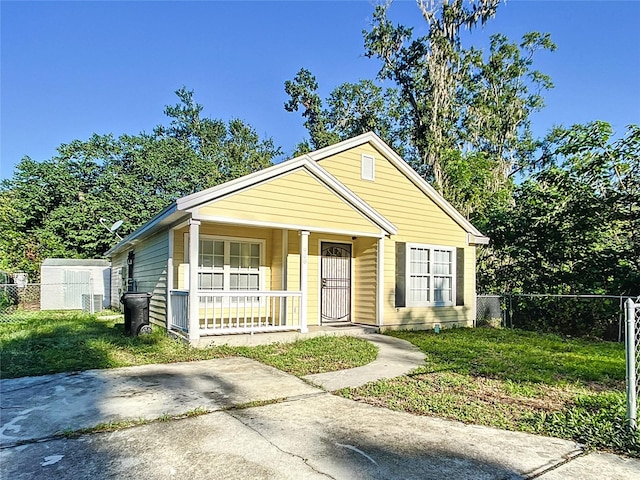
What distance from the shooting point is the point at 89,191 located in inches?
1036

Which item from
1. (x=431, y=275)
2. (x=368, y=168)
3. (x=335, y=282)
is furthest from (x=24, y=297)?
(x=431, y=275)

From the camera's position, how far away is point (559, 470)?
2.99 meters

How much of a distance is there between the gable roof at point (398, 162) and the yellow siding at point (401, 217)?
0.32 feet

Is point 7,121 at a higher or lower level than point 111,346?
higher

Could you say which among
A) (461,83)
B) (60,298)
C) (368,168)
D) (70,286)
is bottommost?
(60,298)

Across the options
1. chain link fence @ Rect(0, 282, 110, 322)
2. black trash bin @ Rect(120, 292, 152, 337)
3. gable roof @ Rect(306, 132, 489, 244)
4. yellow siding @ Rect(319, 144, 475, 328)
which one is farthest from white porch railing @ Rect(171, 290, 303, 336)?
chain link fence @ Rect(0, 282, 110, 322)

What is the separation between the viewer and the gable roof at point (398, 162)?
1052cm

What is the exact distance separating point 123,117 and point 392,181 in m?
24.4

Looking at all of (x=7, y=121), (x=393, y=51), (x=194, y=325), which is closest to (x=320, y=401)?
(x=194, y=325)

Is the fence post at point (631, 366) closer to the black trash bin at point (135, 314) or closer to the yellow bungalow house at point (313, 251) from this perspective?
the yellow bungalow house at point (313, 251)

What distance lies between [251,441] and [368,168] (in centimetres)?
857

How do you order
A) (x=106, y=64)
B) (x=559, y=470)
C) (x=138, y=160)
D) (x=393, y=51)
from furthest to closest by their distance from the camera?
(x=138, y=160) < (x=393, y=51) < (x=106, y=64) < (x=559, y=470)

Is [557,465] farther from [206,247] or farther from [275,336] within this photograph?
[206,247]

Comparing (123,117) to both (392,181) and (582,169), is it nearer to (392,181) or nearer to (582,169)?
(392,181)
